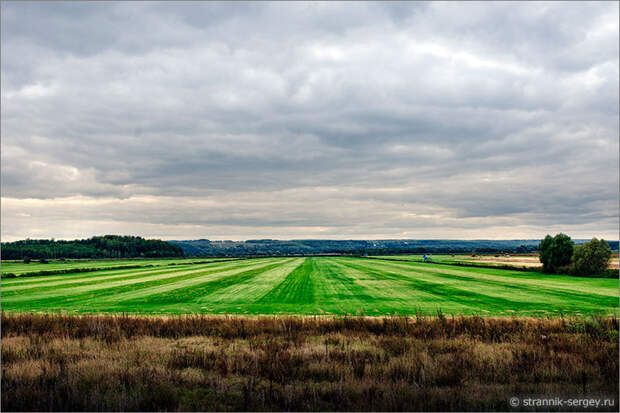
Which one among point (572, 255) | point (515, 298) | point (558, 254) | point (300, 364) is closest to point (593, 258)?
point (572, 255)

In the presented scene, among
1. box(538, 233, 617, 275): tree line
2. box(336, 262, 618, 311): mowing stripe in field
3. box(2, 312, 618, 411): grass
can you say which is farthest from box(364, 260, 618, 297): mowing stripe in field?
box(2, 312, 618, 411): grass

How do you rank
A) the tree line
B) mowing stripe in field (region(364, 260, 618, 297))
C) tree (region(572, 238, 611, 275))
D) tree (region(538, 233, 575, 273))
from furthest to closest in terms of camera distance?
tree (region(538, 233, 575, 273)), the tree line, tree (region(572, 238, 611, 275)), mowing stripe in field (region(364, 260, 618, 297))

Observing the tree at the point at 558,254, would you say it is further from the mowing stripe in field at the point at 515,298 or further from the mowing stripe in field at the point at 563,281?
the mowing stripe in field at the point at 515,298

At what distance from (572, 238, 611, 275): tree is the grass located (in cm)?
7139

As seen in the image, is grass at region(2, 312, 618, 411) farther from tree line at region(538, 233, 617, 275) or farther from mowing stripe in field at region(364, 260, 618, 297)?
tree line at region(538, 233, 617, 275)

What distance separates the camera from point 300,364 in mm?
14820

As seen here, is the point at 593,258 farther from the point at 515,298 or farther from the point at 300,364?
the point at 300,364

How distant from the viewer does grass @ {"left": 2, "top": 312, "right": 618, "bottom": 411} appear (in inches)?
431

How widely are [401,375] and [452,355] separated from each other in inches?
150

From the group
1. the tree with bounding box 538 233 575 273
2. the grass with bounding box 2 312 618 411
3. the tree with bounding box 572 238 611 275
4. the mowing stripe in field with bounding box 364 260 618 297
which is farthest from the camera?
the tree with bounding box 538 233 575 273

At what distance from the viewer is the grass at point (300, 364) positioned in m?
10.9

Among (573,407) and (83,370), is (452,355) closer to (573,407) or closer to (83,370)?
(573,407)

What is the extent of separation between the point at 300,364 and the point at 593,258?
8847 cm

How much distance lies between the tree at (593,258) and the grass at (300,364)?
234 feet
